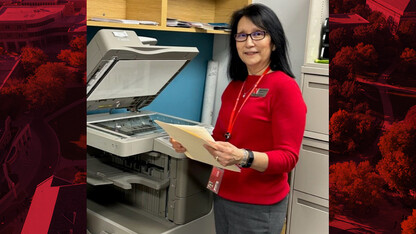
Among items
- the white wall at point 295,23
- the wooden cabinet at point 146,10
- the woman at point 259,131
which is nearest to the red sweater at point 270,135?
the woman at point 259,131

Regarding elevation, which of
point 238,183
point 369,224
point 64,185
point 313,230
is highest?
point 369,224

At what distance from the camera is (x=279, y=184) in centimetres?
139

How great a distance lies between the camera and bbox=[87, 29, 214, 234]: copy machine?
5.21 feet

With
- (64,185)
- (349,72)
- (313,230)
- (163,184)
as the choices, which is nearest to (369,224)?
(349,72)

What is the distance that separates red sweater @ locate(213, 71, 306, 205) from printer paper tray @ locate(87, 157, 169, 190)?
14.0 inches

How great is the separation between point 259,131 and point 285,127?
11 centimetres

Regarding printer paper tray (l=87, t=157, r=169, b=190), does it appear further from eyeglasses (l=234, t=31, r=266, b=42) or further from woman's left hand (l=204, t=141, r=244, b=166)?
eyeglasses (l=234, t=31, r=266, b=42)

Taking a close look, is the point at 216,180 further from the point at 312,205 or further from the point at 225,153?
the point at 312,205

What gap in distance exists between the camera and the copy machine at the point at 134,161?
5.21 feet

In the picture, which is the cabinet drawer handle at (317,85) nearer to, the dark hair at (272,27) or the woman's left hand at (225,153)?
the dark hair at (272,27)

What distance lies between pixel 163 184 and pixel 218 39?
5.10 feet

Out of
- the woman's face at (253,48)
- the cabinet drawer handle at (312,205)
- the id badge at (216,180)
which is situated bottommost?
the cabinet drawer handle at (312,205)

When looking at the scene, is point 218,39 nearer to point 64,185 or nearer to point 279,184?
point 279,184

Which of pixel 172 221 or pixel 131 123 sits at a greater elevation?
pixel 131 123
